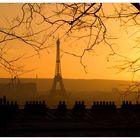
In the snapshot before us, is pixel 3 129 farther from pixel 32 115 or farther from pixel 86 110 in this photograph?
pixel 86 110

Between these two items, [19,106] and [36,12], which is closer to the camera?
[36,12]

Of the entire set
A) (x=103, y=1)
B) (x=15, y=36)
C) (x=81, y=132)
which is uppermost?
(x=103, y=1)

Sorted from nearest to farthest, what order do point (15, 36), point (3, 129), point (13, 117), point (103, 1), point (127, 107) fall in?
point (15, 36), point (103, 1), point (3, 129), point (13, 117), point (127, 107)

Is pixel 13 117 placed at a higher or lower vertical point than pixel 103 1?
lower

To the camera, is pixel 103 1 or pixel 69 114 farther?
pixel 69 114

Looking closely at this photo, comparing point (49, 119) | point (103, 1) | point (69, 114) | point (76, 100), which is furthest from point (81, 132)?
point (103, 1)

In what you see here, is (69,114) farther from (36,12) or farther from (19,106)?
(36,12)

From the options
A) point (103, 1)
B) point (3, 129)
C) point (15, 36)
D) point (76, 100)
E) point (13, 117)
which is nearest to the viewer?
point (15, 36)

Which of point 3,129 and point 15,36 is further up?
point 15,36

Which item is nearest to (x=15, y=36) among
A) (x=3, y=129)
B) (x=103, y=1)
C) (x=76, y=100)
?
(x=103, y=1)
